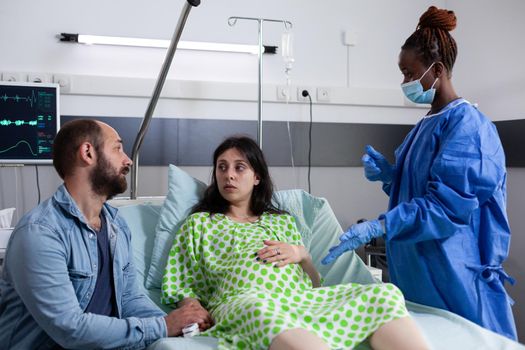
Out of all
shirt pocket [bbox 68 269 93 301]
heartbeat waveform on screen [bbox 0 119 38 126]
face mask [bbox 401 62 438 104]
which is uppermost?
face mask [bbox 401 62 438 104]

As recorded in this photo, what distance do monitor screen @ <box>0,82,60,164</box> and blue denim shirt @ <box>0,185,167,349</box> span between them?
1.37 metres

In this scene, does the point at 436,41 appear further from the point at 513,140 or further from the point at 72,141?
the point at 513,140

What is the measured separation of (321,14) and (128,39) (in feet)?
3.77

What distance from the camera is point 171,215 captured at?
2.23 m

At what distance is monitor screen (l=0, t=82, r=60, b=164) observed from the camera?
2809 millimetres

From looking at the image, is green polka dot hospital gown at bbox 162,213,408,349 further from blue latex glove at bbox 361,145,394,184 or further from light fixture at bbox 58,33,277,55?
light fixture at bbox 58,33,277,55

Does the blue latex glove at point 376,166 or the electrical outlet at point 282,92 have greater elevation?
the electrical outlet at point 282,92

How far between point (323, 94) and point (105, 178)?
1978 millimetres

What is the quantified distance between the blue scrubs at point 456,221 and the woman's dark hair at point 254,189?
59cm

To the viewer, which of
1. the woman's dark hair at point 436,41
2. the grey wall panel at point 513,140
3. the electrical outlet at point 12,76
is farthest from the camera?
the grey wall panel at point 513,140

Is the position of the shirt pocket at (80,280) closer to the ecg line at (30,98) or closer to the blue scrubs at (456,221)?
the blue scrubs at (456,221)

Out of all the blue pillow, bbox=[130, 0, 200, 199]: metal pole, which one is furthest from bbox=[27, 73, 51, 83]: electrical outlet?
the blue pillow

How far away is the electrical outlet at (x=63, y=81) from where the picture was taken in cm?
299

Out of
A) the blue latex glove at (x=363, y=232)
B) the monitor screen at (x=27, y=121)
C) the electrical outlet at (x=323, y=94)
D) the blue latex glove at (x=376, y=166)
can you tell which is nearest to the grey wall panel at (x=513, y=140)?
the electrical outlet at (x=323, y=94)
